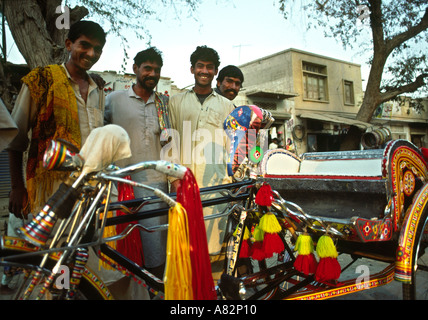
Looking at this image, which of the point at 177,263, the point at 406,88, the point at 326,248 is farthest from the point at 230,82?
the point at 406,88

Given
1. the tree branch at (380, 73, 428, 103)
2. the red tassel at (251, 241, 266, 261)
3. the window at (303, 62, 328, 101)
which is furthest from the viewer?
the window at (303, 62, 328, 101)

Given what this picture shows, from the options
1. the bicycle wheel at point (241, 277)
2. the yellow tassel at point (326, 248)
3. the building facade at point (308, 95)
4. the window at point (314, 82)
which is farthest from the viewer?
the window at point (314, 82)

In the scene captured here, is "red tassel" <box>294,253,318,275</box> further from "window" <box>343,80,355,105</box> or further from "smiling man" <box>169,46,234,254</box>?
"window" <box>343,80,355,105</box>

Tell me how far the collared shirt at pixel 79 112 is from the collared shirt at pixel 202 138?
0.71 m

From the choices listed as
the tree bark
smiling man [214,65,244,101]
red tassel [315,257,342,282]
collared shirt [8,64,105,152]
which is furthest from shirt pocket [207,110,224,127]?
the tree bark

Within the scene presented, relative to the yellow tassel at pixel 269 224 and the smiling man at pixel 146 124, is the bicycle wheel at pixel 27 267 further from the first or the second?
the yellow tassel at pixel 269 224

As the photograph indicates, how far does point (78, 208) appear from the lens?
1.27 m

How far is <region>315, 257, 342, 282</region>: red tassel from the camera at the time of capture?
5.76ft

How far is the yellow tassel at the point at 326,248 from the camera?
5.76 feet

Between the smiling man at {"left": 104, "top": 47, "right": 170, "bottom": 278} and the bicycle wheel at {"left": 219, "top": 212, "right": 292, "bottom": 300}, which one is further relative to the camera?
the smiling man at {"left": 104, "top": 47, "right": 170, "bottom": 278}

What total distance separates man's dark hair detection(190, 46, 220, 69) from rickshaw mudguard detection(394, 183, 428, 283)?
1907 mm

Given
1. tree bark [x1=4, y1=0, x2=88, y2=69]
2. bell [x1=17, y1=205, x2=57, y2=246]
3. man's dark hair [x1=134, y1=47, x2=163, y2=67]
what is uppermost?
tree bark [x1=4, y1=0, x2=88, y2=69]

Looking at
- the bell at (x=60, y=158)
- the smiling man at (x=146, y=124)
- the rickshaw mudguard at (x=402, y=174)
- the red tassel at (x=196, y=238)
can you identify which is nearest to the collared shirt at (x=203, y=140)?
the smiling man at (x=146, y=124)
